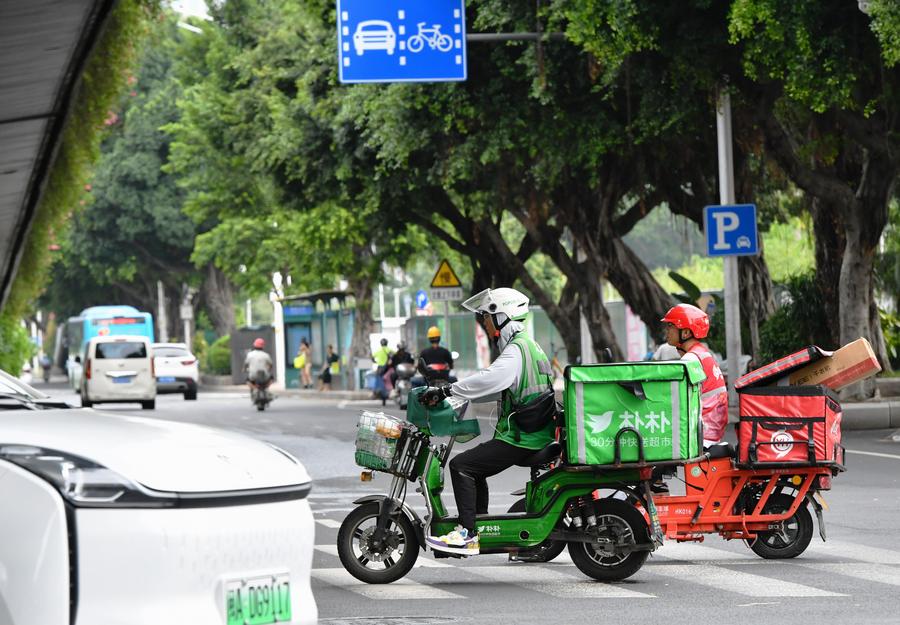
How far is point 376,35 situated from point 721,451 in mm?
13346

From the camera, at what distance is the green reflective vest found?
9.44 metres

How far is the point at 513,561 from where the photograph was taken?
35.0 ft

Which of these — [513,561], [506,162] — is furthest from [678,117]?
[513,561]

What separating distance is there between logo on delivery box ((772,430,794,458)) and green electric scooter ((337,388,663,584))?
99cm

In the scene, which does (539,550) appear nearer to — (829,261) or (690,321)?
(690,321)

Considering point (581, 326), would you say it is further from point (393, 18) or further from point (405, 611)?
point (405, 611)

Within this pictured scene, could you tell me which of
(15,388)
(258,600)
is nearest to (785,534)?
(15,388)

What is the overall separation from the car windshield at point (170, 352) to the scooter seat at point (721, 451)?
4080 centimetres

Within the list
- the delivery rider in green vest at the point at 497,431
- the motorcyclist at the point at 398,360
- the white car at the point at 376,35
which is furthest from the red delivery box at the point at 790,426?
the motorcyclist at the point at 398,360

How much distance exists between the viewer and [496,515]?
9516 millimetres

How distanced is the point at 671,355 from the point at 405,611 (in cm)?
1266

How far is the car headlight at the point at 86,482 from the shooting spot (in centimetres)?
510

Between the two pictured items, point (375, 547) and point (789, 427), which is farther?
point (789, 427)

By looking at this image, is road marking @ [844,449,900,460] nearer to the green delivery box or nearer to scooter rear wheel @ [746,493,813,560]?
scooter rear wheel @ [746,493,813,560]
